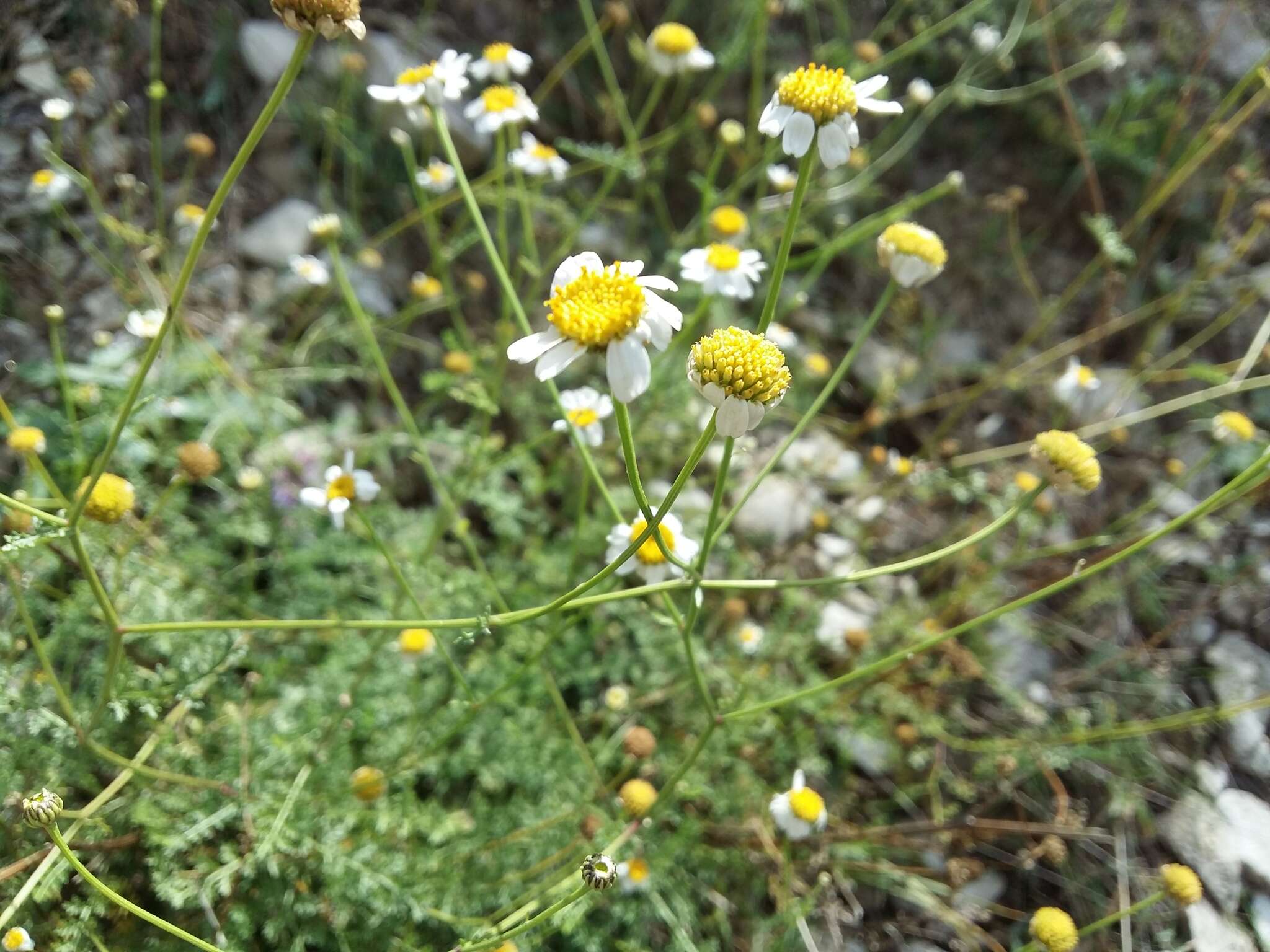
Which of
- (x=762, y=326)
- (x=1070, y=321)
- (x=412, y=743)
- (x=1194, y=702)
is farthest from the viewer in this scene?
(x=1070, y=321)

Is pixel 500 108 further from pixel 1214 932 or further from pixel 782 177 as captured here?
pixel 1214 932

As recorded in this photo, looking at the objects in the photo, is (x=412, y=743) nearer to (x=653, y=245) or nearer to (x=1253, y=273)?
(x=653, y=245)

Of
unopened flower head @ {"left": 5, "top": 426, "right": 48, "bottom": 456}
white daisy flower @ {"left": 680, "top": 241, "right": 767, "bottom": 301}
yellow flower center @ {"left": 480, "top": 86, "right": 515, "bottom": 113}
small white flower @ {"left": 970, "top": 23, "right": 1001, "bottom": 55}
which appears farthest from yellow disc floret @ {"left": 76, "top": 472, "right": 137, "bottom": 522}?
small white flower @ {"left": 970, "top": 23, "right": 1001, "bottom": 55}

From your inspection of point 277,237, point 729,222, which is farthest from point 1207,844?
point 277,237

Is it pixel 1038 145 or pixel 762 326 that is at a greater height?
pixel 1038 145

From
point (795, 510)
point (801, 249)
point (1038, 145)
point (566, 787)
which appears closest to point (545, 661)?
point (566, 787)
